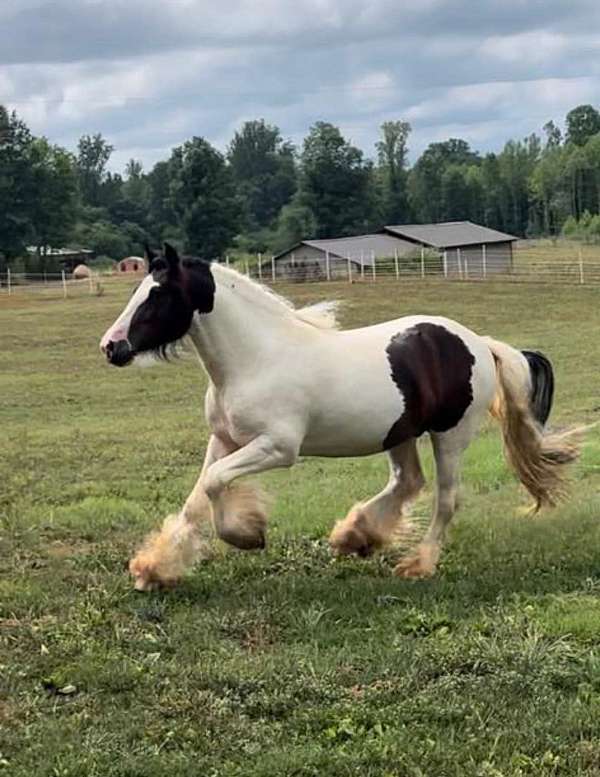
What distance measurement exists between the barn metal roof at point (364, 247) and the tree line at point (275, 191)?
32.4ft

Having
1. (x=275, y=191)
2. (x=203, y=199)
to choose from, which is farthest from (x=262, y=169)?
(x=203, y=199)

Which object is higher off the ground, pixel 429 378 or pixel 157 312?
pixel 157 312

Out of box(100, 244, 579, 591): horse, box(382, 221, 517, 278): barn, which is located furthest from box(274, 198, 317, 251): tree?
box(100, 244, 579, 591): horse

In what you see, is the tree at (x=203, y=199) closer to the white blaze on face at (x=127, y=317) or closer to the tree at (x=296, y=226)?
the tree at (x=296, y=226)

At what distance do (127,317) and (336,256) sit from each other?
5527cm

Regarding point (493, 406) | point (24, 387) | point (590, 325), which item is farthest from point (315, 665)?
point (590, 325)

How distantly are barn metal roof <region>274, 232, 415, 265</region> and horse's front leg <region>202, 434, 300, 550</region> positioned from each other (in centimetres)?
5067

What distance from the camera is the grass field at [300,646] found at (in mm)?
3791

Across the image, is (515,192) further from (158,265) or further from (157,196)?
(158,265)

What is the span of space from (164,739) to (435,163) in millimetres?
117237

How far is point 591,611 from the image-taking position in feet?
17.3

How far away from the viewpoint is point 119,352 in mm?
5934

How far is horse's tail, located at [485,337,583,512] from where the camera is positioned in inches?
280

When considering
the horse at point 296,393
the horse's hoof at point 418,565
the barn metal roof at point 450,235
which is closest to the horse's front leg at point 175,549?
the horse at point 296,393
